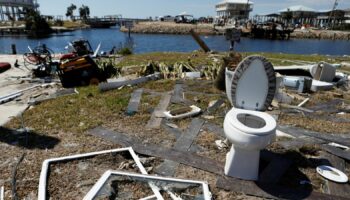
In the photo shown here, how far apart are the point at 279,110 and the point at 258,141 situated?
263 centimetres

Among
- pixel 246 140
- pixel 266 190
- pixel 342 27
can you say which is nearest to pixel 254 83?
pixel 246 140

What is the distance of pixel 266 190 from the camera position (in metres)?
2.86

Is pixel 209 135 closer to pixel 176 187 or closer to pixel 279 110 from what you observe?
pixel 176 187

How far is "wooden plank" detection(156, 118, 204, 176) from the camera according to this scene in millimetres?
3183

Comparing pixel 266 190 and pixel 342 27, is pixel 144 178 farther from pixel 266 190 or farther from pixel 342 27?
pixel 342 27

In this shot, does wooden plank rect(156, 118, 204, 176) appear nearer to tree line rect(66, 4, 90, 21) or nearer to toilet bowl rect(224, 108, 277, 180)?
toilet bowl rect(224, 108, 277, 180)

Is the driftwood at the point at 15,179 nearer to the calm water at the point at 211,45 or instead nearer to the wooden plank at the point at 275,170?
the wooden plank at the point at 275,170

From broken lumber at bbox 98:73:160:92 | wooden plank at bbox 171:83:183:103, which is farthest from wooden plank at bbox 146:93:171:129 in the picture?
broken lumber at bbox 98:73:160:92

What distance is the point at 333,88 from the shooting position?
6.56m

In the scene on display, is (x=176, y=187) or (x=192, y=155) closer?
(x=176, y=187)

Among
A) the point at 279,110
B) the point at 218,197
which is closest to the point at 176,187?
the point at 218,197

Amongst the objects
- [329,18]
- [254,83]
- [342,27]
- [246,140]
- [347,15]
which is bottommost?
[246,140]

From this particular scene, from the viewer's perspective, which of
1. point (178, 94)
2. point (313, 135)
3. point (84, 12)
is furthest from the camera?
point (84, 12)

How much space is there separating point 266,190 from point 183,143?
1.28m
